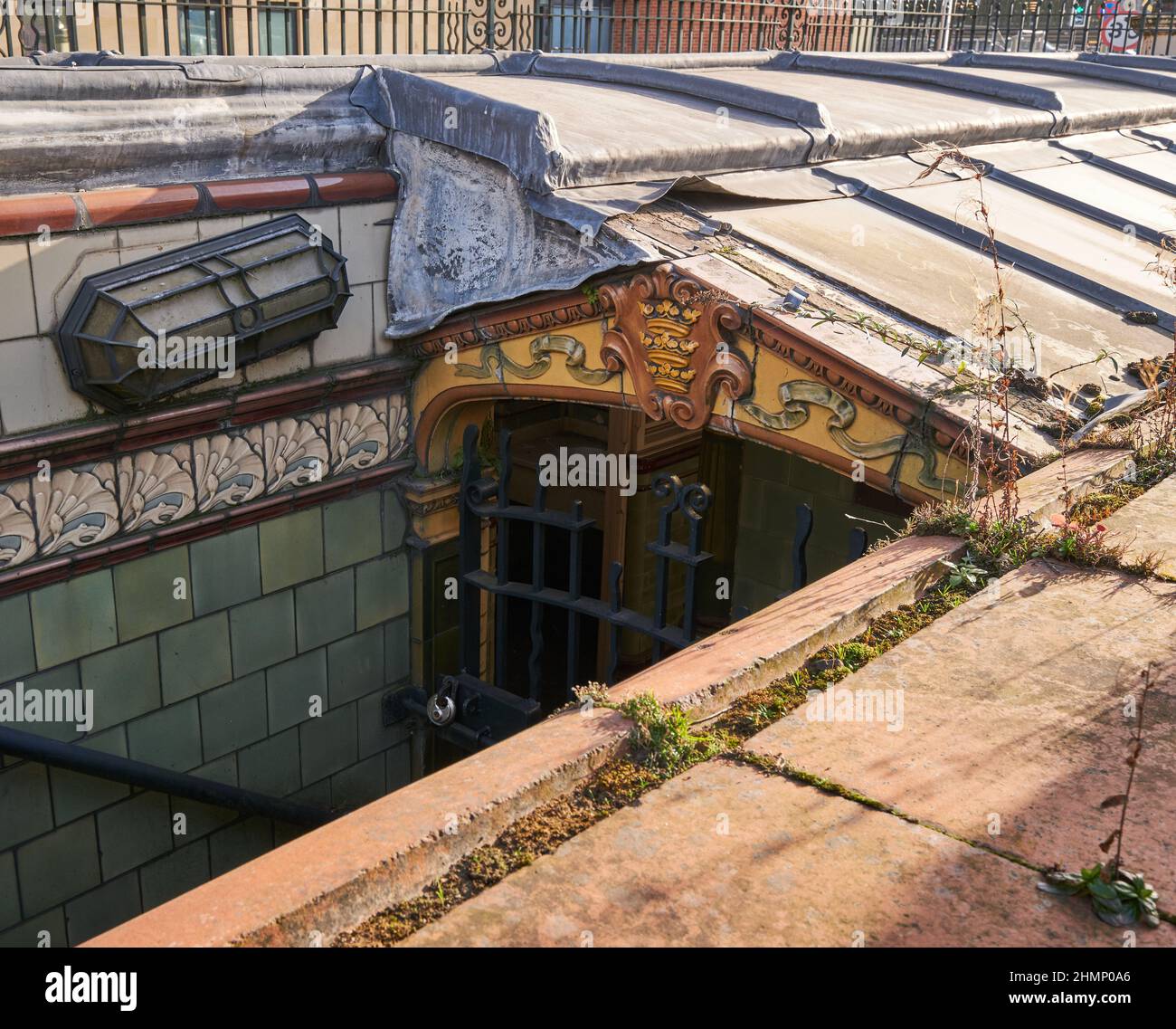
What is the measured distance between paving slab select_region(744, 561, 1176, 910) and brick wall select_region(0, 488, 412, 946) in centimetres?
318

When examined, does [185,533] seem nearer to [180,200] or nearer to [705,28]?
[180,200]

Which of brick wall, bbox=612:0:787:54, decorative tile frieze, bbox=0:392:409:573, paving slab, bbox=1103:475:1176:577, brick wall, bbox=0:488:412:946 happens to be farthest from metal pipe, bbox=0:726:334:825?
brick wall, bbox=612:0:787:54

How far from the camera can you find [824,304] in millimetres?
4410

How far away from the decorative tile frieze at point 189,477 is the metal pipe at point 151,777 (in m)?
0.65

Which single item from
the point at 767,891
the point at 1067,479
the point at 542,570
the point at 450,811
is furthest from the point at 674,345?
the point at 767,891

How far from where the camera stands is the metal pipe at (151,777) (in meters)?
4.32

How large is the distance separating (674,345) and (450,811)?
9.44 ft

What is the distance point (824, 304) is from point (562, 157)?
118 cm

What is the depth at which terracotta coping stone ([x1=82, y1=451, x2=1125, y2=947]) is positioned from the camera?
5.67ft

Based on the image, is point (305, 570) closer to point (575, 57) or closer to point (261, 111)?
point (261, 111)

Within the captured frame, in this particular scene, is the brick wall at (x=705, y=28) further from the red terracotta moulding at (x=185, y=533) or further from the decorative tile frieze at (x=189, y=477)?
the red terracotta moulding at (x=185, y=533)

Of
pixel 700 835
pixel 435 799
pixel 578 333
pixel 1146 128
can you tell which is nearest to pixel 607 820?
pixel 700 835

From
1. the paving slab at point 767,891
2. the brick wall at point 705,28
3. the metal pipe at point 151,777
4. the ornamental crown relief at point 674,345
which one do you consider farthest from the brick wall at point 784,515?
the paving slab at point 767,891
